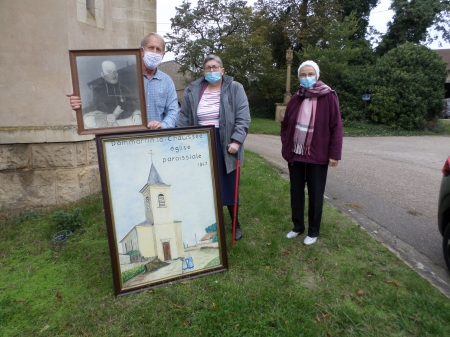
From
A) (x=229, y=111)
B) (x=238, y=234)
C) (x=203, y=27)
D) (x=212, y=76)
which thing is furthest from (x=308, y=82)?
(x=203, y=27)

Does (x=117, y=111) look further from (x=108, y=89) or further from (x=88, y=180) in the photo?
(x=88, y=180)

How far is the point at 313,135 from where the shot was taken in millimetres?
3668

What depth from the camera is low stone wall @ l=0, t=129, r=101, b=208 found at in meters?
4.40

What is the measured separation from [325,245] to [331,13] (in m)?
26.6

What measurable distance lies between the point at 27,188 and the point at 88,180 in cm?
73

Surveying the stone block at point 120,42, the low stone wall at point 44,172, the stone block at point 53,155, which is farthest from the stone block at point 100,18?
the stone block at point 53,155

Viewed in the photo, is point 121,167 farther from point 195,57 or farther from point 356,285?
point 195,57

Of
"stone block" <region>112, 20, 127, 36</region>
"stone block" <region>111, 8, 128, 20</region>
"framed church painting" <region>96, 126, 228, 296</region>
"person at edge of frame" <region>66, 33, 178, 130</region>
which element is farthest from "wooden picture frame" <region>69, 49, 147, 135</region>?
"stone block" <region>111, 8, 128, 20</region>

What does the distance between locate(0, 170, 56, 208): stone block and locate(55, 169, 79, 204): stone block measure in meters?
0.06

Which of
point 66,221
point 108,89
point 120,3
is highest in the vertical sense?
point 120,3

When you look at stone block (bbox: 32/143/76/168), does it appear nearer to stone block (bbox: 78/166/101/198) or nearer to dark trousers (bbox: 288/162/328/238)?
stone block (bbox: 78/166/101/198)

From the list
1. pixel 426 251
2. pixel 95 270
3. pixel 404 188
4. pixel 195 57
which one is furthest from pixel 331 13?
pixel 95 270

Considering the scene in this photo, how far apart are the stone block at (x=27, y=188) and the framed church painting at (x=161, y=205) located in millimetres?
2307

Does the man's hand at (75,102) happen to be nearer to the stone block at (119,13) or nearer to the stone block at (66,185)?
the stone block at (66,185)
